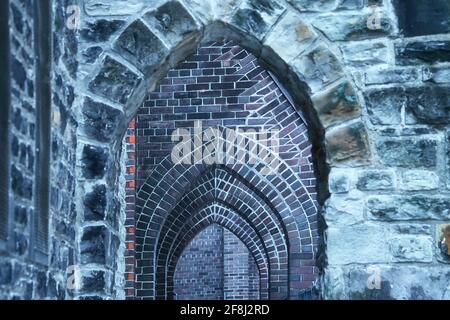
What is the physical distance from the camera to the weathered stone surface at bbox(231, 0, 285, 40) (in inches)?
200

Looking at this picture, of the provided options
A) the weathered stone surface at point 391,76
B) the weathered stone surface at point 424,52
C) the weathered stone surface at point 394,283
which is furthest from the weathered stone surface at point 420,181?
the weathered stone surface at point 424,52

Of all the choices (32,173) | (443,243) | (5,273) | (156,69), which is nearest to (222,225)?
(156,69)

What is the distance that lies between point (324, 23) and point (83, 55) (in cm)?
150

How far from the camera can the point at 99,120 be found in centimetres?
502

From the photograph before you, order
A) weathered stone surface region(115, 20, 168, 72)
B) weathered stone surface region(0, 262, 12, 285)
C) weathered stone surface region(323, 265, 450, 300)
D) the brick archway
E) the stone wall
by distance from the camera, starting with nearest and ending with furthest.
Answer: weathered stone surface region(0, 262, 12, 285), the stone wall, weathered stone surface region(323, 265, 450, 300), weathered stone surface region(115, 20, 168, 72), the brick archway

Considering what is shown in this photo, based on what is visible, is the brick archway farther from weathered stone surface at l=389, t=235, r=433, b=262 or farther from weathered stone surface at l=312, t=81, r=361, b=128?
weathered stone surface at l=389, t=235, r=433, b=262

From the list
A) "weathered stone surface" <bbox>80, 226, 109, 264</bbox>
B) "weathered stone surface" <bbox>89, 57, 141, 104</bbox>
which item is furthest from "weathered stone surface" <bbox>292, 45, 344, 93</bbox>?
"weathered stone surface" <bbox>80, 226, 109, 264</bbox>

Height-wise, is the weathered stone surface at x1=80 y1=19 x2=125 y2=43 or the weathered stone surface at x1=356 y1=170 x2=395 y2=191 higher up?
the weathered stone surface at x1=80 y1=19 x2=125 y2=43

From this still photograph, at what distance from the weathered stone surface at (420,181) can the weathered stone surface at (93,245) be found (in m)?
1.83

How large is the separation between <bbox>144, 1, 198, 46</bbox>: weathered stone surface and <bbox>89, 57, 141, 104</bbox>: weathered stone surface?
323 millimetres

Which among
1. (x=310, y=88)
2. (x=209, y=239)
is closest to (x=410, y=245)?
(x=310, y=88)

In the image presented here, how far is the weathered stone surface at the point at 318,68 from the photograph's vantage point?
16.5ft

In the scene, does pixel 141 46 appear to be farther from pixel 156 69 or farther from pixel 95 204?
pixel 95 204

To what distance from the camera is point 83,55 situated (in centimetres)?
507
